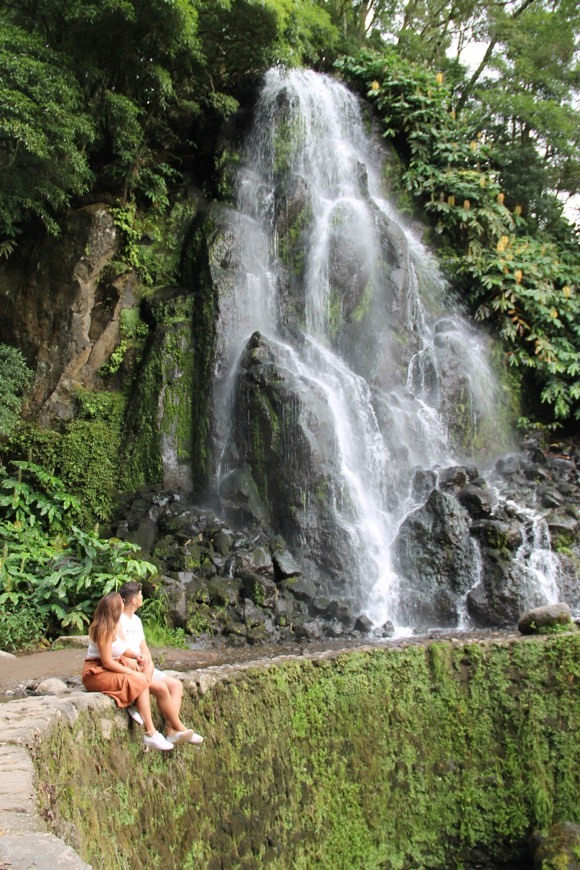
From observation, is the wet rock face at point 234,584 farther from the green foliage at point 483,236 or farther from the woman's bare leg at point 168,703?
the green foliage at point 483,236

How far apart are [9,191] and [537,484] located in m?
10.1

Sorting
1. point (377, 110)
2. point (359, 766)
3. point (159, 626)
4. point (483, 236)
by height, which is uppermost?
point (377, 110)

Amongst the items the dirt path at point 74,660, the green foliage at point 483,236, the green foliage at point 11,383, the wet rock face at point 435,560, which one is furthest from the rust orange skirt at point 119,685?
the green foliage at point 483,236

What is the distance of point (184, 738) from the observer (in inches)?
158

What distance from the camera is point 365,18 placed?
70.3 feet

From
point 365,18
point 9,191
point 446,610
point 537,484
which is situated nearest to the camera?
point 446,610

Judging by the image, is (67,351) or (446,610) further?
(67,351)

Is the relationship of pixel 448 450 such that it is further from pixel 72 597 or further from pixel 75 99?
pixel 75 99

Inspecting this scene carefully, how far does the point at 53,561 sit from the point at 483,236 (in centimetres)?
1193

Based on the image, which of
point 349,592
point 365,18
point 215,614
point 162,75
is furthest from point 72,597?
point 365,18

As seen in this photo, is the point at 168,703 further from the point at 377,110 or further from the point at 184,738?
the point at 377,110

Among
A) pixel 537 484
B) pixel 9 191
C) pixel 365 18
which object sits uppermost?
pixel 365 18

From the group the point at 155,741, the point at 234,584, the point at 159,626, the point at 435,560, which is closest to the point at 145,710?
the point at 155,741

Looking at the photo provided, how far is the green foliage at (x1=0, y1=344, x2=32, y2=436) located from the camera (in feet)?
37.4
